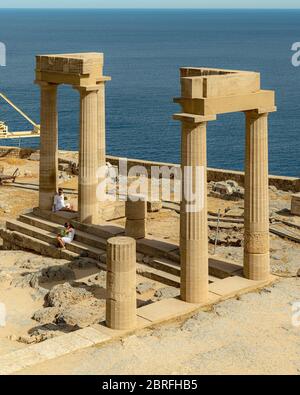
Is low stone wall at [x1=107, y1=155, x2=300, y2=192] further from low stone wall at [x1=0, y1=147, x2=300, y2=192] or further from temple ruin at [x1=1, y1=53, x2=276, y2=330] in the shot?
temple ruin at [x1=1, y1=53, x2=276, y2=330]

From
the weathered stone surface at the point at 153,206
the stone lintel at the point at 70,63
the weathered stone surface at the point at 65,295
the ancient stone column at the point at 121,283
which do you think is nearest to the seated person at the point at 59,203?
the weathered stone surface at the point at 153,206

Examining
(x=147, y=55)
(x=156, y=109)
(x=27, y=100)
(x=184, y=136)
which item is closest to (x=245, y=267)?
(x=184, y=136)

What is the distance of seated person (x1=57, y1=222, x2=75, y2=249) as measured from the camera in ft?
75.3

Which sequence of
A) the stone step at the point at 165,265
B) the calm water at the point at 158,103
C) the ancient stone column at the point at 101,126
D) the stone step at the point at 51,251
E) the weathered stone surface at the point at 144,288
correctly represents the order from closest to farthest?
the weathered stone surface at the point at 144,288, the stone step at the point at 51,251, the stone step at the point at 165,265, the ancient stone column at the point at 101,126, the calm water at the point at 158,103

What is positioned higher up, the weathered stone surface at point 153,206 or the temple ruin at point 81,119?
the temple ruin at point 81,119

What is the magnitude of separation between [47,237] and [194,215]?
25.7 feet

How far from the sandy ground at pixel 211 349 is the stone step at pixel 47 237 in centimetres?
593

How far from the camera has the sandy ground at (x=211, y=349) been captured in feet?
46.6

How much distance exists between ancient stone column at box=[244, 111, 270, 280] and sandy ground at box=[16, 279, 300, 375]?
166 centimetres

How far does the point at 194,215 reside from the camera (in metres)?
17.4

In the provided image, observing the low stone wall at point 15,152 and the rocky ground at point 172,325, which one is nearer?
the rocky ground at point 172,325

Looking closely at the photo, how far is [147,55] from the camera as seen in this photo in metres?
150

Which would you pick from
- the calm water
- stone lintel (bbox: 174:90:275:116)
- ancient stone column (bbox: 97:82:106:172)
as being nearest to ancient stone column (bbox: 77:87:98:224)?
ancient stone column (bbox: 97:82:106:172)

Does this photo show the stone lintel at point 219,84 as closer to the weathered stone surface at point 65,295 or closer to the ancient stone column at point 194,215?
the ancient stone column at point 194,215
